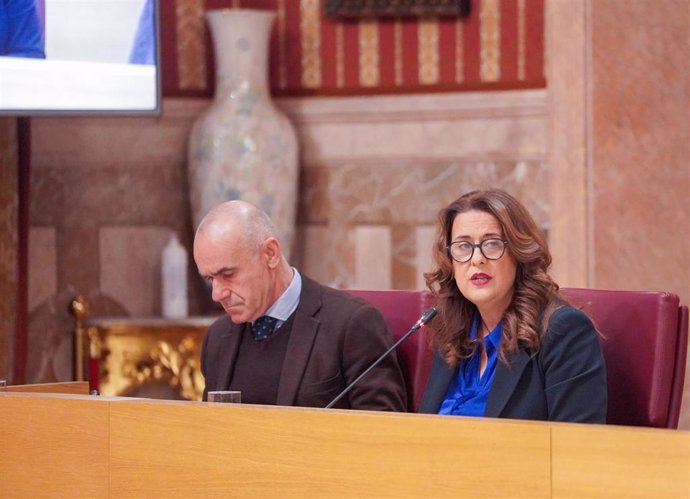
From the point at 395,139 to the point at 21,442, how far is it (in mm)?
2914

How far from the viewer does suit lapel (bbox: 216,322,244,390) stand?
121 inches

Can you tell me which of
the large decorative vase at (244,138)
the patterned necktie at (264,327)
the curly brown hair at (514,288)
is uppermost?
the large decorative vase at (244,138)

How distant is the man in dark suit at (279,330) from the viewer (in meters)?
2.92

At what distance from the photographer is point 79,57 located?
4488mm

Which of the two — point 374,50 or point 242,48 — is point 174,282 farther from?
point 374,50

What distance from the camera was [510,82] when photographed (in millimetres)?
4902

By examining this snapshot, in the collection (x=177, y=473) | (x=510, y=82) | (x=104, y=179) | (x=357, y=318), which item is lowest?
(x=177, y=473)

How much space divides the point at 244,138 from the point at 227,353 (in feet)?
5.96

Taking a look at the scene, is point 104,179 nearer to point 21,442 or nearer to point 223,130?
point 223,130

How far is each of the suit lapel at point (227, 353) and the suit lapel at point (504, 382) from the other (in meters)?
0.78

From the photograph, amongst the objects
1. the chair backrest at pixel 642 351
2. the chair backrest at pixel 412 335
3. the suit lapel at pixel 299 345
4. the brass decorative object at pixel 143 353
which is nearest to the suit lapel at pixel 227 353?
the suit lapel at pixel 299 345

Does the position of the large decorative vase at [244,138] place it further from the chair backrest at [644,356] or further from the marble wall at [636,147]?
the chair backrest at [644,356]

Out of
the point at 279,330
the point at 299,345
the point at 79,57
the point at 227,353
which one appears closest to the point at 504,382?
the point at 299,345

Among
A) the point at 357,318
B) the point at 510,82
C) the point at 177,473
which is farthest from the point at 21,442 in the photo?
the point at 510,82
